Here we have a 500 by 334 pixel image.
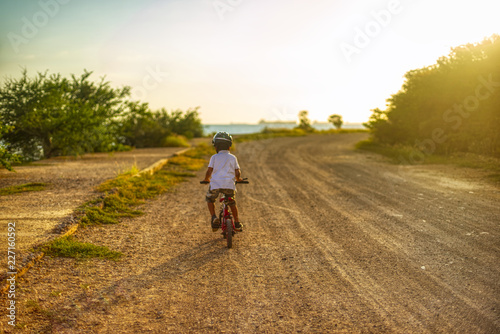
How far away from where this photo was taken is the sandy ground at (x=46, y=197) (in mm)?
6270

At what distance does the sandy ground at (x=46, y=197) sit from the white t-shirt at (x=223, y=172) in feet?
8.74

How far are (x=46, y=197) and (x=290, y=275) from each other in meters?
6.47

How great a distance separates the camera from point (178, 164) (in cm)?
1736

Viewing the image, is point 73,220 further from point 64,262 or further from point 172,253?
point 172,253

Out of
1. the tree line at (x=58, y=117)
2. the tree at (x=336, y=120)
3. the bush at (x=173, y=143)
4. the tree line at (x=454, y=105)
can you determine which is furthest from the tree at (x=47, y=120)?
the tree at (x=336, y=120)

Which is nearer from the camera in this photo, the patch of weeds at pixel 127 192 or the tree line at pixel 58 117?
the patch of weeds at pixel 127 192

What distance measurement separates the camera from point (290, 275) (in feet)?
16.5

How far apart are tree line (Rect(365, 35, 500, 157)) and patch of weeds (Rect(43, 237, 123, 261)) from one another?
15905mm

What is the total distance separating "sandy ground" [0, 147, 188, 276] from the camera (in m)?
6.27

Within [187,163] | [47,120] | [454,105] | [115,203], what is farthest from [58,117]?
[454,105]

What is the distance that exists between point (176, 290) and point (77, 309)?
3.48ft

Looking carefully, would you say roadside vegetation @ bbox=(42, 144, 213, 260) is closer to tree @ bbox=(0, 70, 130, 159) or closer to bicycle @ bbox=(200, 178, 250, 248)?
bicycle @ bbox=(200, 178, 250, 248)

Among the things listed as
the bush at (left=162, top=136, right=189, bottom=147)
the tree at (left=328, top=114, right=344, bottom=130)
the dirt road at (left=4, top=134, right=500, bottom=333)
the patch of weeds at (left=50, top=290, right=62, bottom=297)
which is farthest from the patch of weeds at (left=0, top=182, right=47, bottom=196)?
the tree at (left=328, top=114, right=344, bottom=130)

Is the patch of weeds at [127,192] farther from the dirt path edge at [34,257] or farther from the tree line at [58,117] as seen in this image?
the tree line at [58,117]
